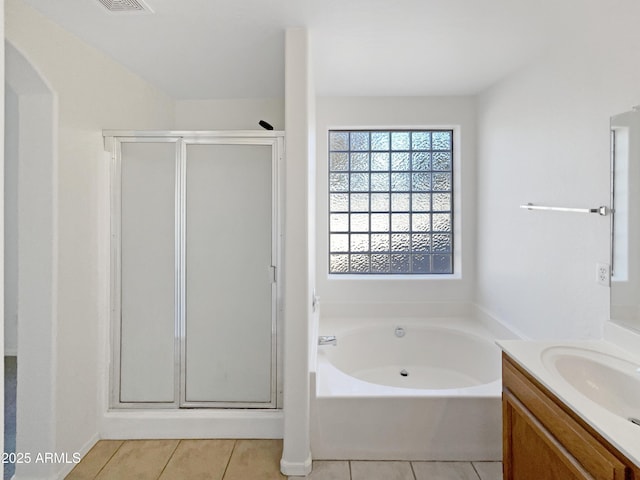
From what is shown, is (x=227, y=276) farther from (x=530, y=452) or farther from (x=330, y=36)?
(x=530, y=452)

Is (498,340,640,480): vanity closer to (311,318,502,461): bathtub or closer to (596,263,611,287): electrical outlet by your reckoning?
(596,263,611,287): electrical outlet

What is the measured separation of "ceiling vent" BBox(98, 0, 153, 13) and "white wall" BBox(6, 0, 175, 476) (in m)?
0.37

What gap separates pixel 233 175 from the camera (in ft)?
8.34

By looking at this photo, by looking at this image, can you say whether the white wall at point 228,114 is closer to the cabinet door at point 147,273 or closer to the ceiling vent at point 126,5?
the cabinet door at point 147,273

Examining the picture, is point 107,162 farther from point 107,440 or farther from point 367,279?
point 367,279

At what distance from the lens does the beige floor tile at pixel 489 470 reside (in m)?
2.10

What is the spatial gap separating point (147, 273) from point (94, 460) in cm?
107

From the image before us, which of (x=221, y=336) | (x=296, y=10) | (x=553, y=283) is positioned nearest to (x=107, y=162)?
(x=221, y=336)

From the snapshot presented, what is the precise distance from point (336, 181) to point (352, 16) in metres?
1.78

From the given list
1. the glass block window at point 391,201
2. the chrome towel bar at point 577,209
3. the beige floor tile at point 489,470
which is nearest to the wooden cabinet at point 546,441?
the beige floor tile at point 489,470

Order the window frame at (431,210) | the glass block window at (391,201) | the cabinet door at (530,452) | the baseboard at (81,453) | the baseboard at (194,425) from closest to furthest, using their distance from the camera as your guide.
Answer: the cabinet door at (530,452) < the baseboard at (81,453) < the baseboard at (194,425) < the window frame at (431,210) < the glass block window at (391,201)

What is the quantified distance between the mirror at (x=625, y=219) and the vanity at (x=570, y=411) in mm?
197

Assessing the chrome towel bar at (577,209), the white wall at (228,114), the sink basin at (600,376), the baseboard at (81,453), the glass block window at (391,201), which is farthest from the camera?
the glass block window at (391,201)

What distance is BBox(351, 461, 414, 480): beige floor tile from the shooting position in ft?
6.91
